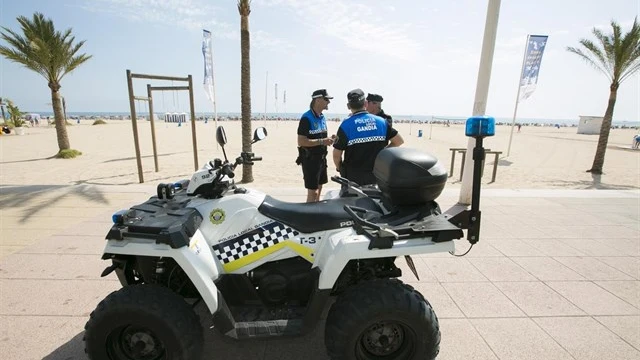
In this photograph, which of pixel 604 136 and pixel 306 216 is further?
pixel 604 136

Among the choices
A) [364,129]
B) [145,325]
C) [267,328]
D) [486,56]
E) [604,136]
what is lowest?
[267,328]

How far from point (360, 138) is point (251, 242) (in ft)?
6.54

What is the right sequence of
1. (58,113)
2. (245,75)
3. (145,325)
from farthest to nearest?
(58,113), (245,75), (145,325)

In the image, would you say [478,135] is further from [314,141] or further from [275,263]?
[314,141]

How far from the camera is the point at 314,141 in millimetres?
4289

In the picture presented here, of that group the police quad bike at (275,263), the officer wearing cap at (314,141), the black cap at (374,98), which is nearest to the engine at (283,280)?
the police quad bike at (275,263)

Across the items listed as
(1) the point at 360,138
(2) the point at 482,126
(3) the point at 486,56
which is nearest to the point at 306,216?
(2) the point at 482,126

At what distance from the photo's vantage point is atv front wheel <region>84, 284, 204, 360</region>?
1882mm

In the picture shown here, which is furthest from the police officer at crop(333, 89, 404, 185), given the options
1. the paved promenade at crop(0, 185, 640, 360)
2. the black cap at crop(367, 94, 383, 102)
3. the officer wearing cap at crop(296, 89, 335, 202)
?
the paved promenade at crop(0, 185, 640, 360)

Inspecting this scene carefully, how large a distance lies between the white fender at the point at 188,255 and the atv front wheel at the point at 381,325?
73 centimetres

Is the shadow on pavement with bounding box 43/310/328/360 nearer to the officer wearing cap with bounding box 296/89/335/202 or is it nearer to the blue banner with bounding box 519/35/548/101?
the officer wearing cap with bounding box 296/89/335/202

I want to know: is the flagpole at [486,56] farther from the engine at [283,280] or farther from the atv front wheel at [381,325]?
the engine at [283,280]

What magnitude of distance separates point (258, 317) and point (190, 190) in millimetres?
949

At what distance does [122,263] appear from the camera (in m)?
2.16
